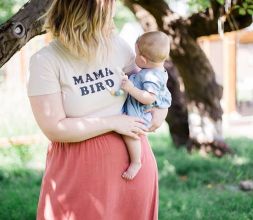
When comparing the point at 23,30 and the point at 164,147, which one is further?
the point at 164,147

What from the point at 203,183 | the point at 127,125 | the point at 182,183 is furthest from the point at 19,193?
the point at 127,125

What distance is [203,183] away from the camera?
6.21m

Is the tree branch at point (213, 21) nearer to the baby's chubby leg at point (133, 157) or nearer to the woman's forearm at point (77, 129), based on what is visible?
the baby's chubby leg at point (133, 157)

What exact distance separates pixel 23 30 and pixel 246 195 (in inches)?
131

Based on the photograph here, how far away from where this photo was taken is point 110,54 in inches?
94.8

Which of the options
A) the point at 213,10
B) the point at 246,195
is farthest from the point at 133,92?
the point at 213,10

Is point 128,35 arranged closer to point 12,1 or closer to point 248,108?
point 248,108

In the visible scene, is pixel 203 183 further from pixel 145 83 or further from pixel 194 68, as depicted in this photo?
pixel 145 83

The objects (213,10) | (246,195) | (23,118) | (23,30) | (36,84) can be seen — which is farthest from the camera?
(23,118)

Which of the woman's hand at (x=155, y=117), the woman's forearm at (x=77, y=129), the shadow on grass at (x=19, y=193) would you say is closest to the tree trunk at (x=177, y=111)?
the shadow on grass at (x=19, y=193)

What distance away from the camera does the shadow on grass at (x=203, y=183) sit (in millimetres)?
4922

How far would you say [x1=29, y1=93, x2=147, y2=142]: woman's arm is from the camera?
2.23m

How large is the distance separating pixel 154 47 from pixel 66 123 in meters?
0.50

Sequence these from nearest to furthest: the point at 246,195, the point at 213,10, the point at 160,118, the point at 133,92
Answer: the point at 133,92, the point at 160,118, the point at 246,195, the point at 213,10
